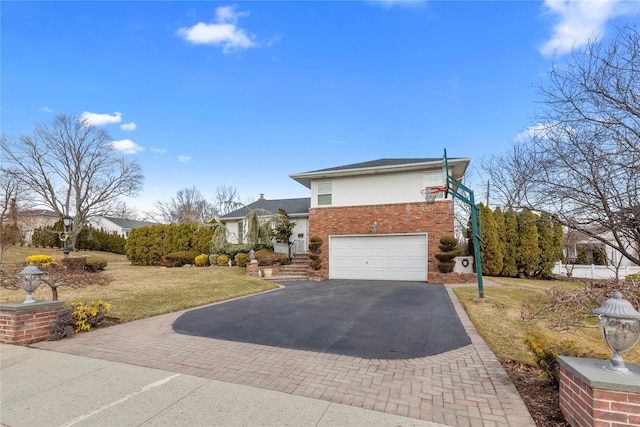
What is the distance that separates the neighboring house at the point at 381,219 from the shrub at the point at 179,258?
27.2 feet

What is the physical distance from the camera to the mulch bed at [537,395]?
276 cm

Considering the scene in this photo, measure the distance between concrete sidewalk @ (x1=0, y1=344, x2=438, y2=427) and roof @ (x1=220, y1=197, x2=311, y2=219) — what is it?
15.0m

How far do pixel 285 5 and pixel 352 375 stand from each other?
1040 cm

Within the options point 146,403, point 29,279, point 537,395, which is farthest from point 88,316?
point 537,395

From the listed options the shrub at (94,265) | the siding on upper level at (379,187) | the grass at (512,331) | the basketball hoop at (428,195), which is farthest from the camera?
the shrub at (94,265)

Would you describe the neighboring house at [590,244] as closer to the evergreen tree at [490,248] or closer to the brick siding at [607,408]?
the evergreen tree at [490,248]

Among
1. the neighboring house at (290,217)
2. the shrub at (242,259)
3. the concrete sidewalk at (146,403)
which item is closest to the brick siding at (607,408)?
the concrete sidewalk at (146,403)

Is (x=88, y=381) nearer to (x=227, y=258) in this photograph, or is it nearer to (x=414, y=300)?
→ (x=414, y=300)

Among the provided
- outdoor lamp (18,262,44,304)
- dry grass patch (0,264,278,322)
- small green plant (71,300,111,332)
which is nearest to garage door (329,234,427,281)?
dry grass patch (0,264,278,322)

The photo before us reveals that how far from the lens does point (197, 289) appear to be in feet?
35.7

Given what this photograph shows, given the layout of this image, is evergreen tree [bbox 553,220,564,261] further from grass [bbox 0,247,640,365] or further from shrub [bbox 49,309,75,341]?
shrub [bbox 49,309,75,341]

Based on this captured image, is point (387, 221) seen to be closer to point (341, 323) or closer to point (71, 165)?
point (341, 323)

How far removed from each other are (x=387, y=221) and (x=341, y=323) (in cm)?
865

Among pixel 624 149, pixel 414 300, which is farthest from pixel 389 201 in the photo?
pixel 624 149
